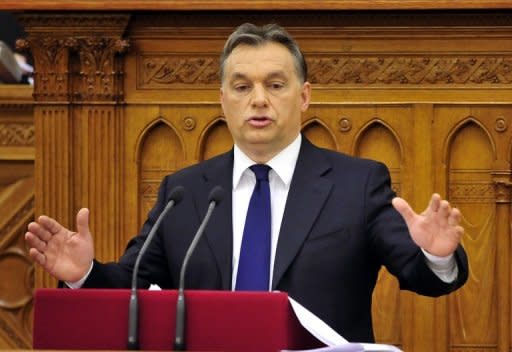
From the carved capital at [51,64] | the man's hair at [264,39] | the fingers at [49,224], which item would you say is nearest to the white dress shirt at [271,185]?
the man's hair at [264,39]

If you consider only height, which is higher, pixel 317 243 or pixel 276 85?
pixel 276 85

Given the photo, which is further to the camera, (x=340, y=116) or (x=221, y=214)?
(x=340, y=116)

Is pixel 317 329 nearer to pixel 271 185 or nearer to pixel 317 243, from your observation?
pixel 317 243

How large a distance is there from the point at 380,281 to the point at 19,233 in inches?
60.7

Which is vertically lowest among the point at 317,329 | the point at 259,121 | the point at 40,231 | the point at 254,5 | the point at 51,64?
the point at 317,329

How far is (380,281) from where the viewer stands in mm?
5094

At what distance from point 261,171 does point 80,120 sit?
57.1 inches

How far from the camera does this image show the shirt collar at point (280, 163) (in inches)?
158

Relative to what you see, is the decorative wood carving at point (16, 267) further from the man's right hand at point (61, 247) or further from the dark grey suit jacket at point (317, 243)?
the man's right hand at point (61, 247)

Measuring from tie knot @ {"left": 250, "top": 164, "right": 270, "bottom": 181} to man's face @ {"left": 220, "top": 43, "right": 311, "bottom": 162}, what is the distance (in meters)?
0.02

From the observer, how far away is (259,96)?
3920 mm

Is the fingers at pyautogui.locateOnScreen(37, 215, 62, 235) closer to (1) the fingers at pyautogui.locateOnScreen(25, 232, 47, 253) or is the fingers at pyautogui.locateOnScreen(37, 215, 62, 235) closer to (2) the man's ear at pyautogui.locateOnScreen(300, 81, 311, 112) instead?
Answer: (1) the fingers at pyautogui.locateOnScreen(25, 232, 47, 253)

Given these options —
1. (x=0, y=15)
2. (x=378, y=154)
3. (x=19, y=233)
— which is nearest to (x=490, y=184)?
(x=378, y=154)

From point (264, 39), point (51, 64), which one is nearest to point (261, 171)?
point (264, 39)
